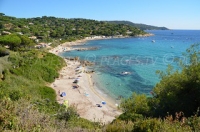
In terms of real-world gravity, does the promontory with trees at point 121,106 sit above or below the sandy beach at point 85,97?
above

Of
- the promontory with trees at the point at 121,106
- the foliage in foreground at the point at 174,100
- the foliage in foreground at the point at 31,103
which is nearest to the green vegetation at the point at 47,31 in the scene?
the foliage in foreground at the point at 31,103

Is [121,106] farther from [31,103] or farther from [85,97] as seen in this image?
[85,97]

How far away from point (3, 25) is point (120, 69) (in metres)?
65.4

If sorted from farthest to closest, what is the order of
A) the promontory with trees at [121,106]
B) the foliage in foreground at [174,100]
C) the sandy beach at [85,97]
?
the sandy beach at [85,97] < the foliage in foreground at [174,100] < the promontory with trees at [121,106]

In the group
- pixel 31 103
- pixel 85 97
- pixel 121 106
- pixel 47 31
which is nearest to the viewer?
pixel 31 103

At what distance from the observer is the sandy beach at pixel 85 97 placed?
62.4 feet

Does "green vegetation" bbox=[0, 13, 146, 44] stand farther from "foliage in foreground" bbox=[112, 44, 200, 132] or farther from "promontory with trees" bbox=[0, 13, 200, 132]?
"foliage in foreground" bbox=[112, 44, 200, 132]

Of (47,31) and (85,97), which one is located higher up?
(47,31)

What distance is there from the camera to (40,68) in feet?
92.5

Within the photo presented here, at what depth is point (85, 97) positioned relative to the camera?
77.0ft

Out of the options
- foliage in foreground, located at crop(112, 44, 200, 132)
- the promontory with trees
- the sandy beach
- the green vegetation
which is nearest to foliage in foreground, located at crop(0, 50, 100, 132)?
the promontory with trees

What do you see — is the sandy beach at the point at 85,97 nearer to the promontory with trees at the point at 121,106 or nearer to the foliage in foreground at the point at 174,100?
the promontory with trees at the point at 121,106

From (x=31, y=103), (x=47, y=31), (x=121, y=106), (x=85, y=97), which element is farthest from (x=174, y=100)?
(x=47, y=31)

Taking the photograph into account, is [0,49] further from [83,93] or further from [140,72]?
[140,72]
